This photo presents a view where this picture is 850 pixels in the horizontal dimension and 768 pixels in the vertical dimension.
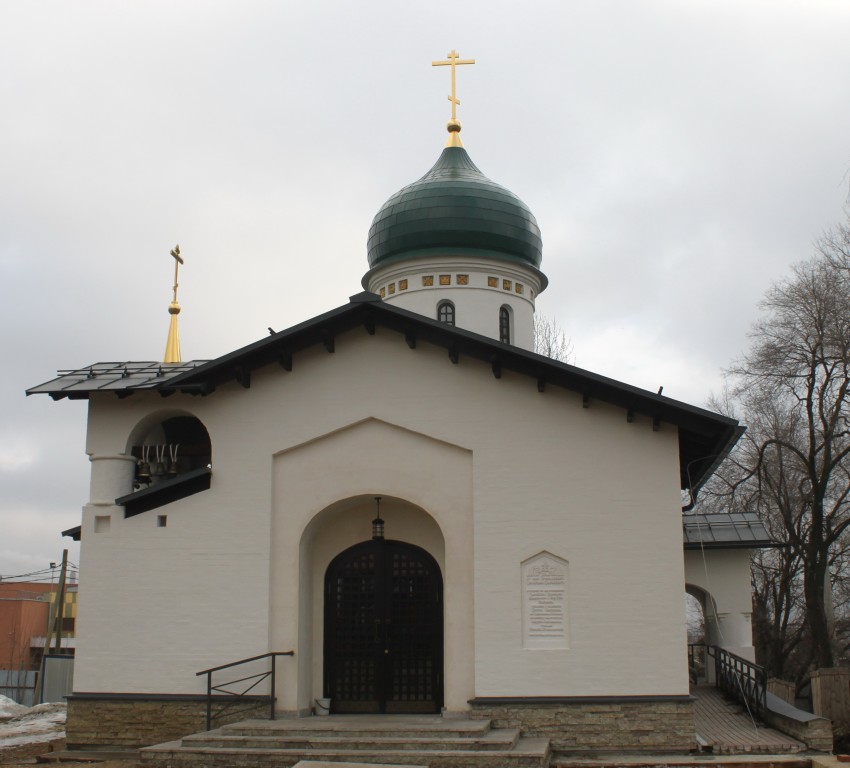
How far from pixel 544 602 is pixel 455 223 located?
349 inches

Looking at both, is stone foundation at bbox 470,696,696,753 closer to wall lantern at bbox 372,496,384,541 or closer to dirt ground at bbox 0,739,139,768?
wall lantern at bbox 372,496,384,541

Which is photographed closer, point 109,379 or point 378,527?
point 378,527

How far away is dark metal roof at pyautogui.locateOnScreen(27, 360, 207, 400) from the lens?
15.5 metres

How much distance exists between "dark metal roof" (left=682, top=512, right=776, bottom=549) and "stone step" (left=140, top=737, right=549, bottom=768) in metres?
7.94

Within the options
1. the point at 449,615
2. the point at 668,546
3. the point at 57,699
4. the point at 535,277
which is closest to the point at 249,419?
the point at 449,615

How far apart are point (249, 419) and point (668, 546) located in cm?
622

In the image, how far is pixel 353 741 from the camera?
12750mm

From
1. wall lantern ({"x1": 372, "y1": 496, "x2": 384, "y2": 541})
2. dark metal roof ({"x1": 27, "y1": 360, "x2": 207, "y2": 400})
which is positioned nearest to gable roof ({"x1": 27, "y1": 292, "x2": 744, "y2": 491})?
dark metal roof ({"x1": 27, "y1": 360, "x2": 207, "y2": 400})

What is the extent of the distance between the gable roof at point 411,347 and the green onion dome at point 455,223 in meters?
5.67

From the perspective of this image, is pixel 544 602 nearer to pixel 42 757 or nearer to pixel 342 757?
pixel 342 757

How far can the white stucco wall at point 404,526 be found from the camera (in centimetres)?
1415

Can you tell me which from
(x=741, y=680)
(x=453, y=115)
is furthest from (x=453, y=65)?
(x=741, y=680)

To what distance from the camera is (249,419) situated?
15484mm

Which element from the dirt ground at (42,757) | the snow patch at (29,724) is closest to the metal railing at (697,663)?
the dirt ground at (42,757)
